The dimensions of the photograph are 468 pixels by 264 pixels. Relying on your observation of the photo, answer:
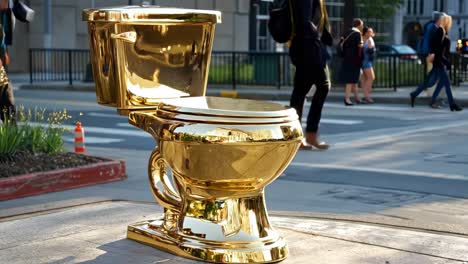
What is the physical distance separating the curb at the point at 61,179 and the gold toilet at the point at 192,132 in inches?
83.7

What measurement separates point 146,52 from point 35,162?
2.88m

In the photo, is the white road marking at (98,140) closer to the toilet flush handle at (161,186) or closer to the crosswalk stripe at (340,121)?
the crosswalk stripe at (340,121)

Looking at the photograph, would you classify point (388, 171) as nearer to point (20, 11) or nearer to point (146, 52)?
point (146, 52)

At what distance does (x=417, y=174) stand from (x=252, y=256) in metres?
4.33

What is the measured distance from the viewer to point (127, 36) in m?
5.64

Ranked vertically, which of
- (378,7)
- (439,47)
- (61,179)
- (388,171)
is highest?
(378,7)

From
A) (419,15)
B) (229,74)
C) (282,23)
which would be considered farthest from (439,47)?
(419,15)

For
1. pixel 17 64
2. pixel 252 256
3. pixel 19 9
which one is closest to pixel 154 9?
pixel 252 256

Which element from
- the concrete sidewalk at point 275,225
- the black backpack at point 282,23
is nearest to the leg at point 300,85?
the black backpack at point 282,23

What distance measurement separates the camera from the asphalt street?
7.33 metres

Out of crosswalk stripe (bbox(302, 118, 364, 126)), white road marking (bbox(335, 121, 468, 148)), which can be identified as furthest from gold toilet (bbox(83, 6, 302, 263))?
crosswalk stripe (bbox(302, 118, 364, 126))

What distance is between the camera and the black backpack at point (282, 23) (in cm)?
1008

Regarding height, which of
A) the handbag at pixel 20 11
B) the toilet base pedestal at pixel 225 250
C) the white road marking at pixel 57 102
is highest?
the handbag at pixel 20 11

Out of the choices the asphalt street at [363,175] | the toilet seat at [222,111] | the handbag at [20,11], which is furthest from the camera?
the handbag at [20,11]
